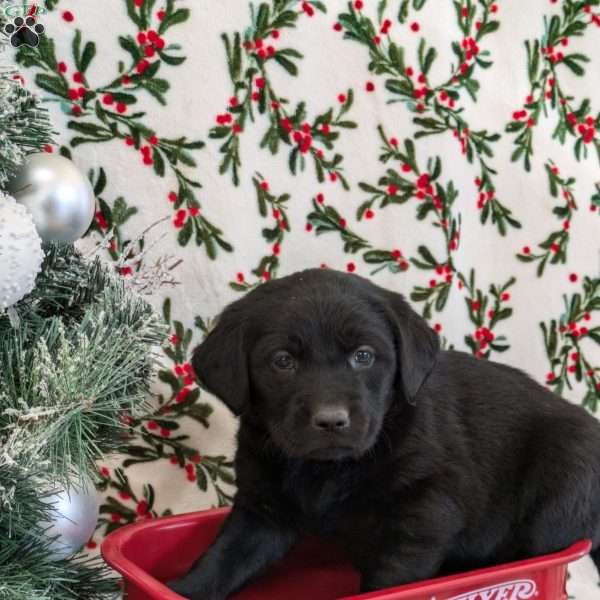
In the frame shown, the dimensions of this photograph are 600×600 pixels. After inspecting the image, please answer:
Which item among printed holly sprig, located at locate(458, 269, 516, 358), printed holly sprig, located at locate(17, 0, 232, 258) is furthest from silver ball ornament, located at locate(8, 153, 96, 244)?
printed holly sprig, located at locate(458, 269, 516, 358)

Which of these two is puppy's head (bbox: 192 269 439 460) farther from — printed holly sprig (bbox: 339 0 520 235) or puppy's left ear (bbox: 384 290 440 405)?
printed holly sprig (bbox: 339 0 520 235)

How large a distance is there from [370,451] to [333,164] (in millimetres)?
859

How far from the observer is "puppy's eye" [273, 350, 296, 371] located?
145cm

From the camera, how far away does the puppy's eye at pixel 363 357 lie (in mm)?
1462

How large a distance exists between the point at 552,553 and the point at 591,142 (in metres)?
1.18

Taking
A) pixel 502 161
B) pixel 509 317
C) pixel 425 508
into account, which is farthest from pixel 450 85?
pixel 425 508

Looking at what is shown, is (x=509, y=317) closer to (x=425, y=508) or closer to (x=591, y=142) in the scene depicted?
(x=591, y=142)

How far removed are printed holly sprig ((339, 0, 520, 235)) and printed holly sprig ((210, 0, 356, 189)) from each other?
0.47 feet

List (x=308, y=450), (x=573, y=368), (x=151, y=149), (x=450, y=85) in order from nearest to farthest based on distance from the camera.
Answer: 1. (x=308, y=450)
2. (x=151, y=149)
3. (x=450, y=85)
4. (x=573, y=368)

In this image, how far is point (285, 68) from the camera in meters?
2.09

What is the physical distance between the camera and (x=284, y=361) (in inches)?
57.4

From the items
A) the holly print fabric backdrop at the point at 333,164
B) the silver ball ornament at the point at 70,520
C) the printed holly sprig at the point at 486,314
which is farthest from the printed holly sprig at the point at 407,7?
the silver ball ornament at the point at 70,520

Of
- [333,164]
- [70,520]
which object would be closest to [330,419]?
[70,520]

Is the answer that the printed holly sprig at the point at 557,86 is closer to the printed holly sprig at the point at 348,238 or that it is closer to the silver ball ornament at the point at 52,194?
the printed holly sprig at the point at 348,238
